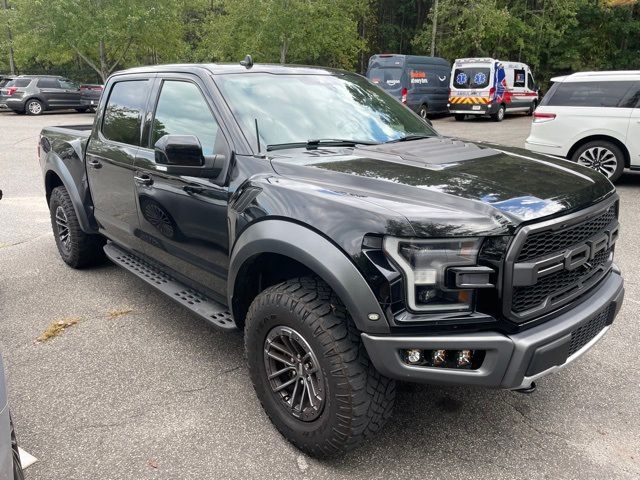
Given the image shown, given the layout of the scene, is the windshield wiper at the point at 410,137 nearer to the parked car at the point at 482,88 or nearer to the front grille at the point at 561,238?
the front grille at the point at 561,238

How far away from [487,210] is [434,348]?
0.60m

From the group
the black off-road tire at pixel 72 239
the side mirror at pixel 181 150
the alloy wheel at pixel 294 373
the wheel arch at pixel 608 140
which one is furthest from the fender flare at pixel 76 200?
the wheel arch at pixel 608 140

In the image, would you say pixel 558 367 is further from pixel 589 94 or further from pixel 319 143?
pixel 589 94

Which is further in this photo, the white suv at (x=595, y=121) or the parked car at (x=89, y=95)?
the parked car at (x=89, y=95)

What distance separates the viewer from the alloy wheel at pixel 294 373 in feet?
8.04

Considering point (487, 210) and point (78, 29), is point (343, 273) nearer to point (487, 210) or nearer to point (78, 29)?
point (487, 210)

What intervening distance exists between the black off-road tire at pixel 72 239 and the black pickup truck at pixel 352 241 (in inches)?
55.5

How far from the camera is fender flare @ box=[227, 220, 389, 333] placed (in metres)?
2.18

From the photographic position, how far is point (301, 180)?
262cm

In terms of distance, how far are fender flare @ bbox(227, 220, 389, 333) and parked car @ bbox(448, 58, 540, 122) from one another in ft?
66.2

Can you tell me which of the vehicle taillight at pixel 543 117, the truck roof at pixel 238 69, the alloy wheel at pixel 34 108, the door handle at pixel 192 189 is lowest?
the alloy wheel at pixel 34 108

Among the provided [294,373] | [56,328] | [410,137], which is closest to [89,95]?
[56,328]

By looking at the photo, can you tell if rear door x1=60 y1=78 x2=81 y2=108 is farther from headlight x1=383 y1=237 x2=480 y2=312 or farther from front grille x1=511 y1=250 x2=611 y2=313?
front grille x1=511 y1=250 x2=611 y2=313

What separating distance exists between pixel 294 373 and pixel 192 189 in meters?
1.27
